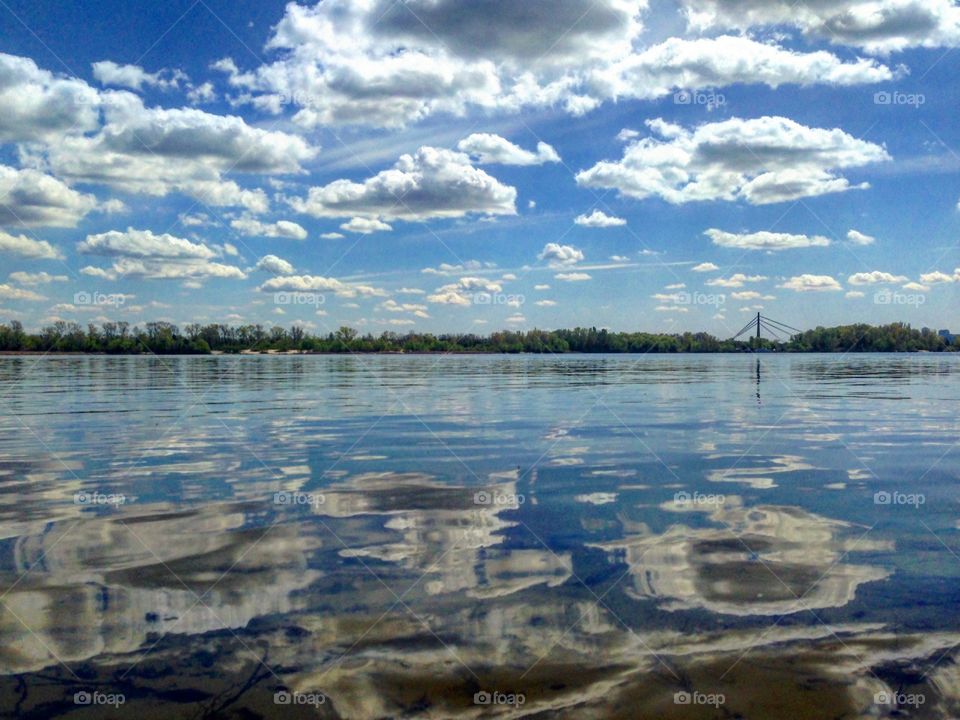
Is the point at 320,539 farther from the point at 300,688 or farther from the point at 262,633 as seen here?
the point at 300,688

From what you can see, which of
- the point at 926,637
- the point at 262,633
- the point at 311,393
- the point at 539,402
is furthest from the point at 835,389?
the point at 262,633

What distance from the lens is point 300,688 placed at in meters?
6.86

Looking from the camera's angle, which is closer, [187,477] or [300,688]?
[300,688]

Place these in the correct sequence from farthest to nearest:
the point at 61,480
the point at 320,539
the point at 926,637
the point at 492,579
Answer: the point at 61,480
the point at 320,539
the point at 492,579
the point at 926,637

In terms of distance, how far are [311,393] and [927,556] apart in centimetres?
3970

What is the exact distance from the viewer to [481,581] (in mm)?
9617

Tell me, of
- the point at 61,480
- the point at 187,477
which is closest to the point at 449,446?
the point at 187,477

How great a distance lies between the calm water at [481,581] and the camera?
6.83m

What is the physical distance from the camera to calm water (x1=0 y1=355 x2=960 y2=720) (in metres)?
6.83

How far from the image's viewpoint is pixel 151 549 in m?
Result: 11.2

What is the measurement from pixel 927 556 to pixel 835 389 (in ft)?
138

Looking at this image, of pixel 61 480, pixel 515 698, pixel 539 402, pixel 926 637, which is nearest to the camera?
pixel 515 698

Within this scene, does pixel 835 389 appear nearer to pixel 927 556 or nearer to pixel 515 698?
pixel 927 556

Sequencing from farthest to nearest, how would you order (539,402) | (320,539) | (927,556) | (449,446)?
(539,402), (449,446), (320,539), (927,556)
